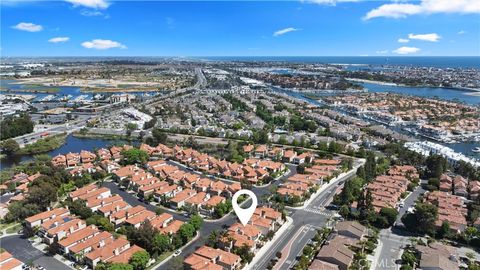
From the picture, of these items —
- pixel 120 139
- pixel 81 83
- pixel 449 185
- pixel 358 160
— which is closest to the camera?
pixel 449 185

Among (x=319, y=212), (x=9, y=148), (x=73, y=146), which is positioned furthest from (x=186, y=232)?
(x=9, y=148)

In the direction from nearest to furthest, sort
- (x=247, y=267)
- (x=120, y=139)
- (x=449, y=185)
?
(x=247, y=267)
(x=449, y=185)
(x=120, y=139)

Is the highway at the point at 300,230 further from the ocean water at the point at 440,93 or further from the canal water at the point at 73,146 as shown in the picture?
the ocean water at the point at 440,93

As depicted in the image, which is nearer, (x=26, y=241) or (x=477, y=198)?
(x=26, y=241)

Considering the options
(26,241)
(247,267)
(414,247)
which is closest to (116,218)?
(26,241)

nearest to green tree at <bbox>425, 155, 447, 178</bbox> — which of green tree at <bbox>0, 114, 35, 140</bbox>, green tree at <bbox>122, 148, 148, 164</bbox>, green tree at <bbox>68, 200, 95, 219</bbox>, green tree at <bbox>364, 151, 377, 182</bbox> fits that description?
green tree at <bbox>364, 151, 377, 182</bbox>

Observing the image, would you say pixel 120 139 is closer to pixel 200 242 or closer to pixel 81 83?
pixel 200 242
